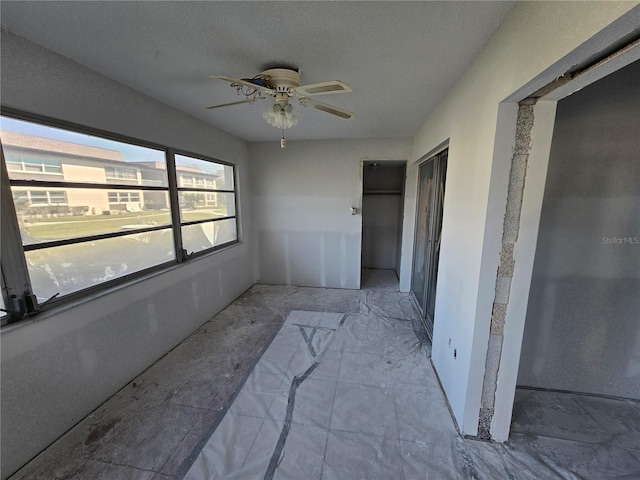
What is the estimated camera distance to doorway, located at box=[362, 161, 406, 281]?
17.2 feet

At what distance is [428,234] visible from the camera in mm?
3059

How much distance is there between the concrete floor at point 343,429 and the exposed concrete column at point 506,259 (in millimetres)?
309

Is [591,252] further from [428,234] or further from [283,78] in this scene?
[283,78]

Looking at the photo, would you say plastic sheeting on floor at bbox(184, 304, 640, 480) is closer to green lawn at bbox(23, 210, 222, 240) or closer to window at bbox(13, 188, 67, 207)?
green lawn at bbox(23, 210, 222, 240)

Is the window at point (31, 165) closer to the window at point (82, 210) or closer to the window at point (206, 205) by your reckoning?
the window at point (82, 210)

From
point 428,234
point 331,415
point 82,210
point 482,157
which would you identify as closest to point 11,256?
point 82,210

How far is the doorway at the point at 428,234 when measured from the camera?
8.63ft

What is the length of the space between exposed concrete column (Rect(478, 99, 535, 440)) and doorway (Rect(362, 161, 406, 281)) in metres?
3.61

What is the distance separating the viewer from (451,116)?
6.53ft

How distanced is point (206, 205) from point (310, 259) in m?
1.91

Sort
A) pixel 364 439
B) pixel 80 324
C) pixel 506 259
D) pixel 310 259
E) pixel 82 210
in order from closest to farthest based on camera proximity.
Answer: pixel 506 259 → pixel 364 439 → pixel 80 324 → pixel 82 210 → pixel 310 259

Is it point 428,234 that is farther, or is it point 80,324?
point 428,234

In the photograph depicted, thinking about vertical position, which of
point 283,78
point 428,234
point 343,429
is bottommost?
point 343,429

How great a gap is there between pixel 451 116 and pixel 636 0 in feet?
4.69
